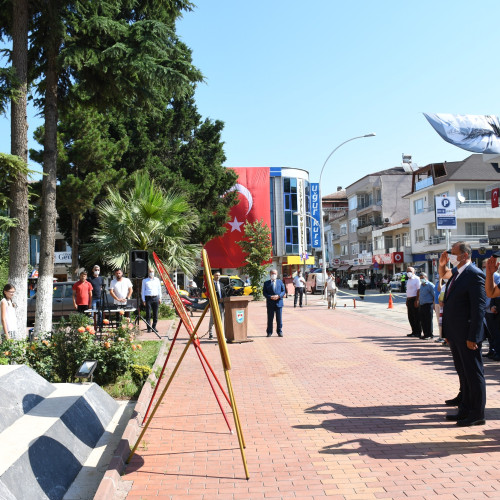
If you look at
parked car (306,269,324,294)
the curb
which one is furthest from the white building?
the curb

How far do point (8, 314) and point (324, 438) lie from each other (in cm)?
592

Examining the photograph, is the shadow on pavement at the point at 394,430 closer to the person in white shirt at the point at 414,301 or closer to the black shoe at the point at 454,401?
the black shoe at the point at 454,401

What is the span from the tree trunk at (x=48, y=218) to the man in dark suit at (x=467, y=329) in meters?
7.90

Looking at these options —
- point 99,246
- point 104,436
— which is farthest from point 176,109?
point 104,436

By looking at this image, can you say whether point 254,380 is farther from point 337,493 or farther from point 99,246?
point 99,246

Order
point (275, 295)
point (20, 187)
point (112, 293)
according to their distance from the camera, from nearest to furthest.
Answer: point (20, 187) < point (112, 293) < point (275, 295)

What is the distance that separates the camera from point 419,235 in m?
61.1

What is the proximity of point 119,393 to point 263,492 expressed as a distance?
13.4ft

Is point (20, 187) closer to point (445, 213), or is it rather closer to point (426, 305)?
point (426, 305)

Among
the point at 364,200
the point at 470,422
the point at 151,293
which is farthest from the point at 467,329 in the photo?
the point at 364,200

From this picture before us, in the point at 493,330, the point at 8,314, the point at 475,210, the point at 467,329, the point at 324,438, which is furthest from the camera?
the point at 475,210

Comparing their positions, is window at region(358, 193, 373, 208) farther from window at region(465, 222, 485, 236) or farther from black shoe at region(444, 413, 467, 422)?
black shoe at region(444, 413, 467, 422)

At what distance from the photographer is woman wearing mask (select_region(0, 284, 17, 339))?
9.05 m

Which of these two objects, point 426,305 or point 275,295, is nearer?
point 426,305
